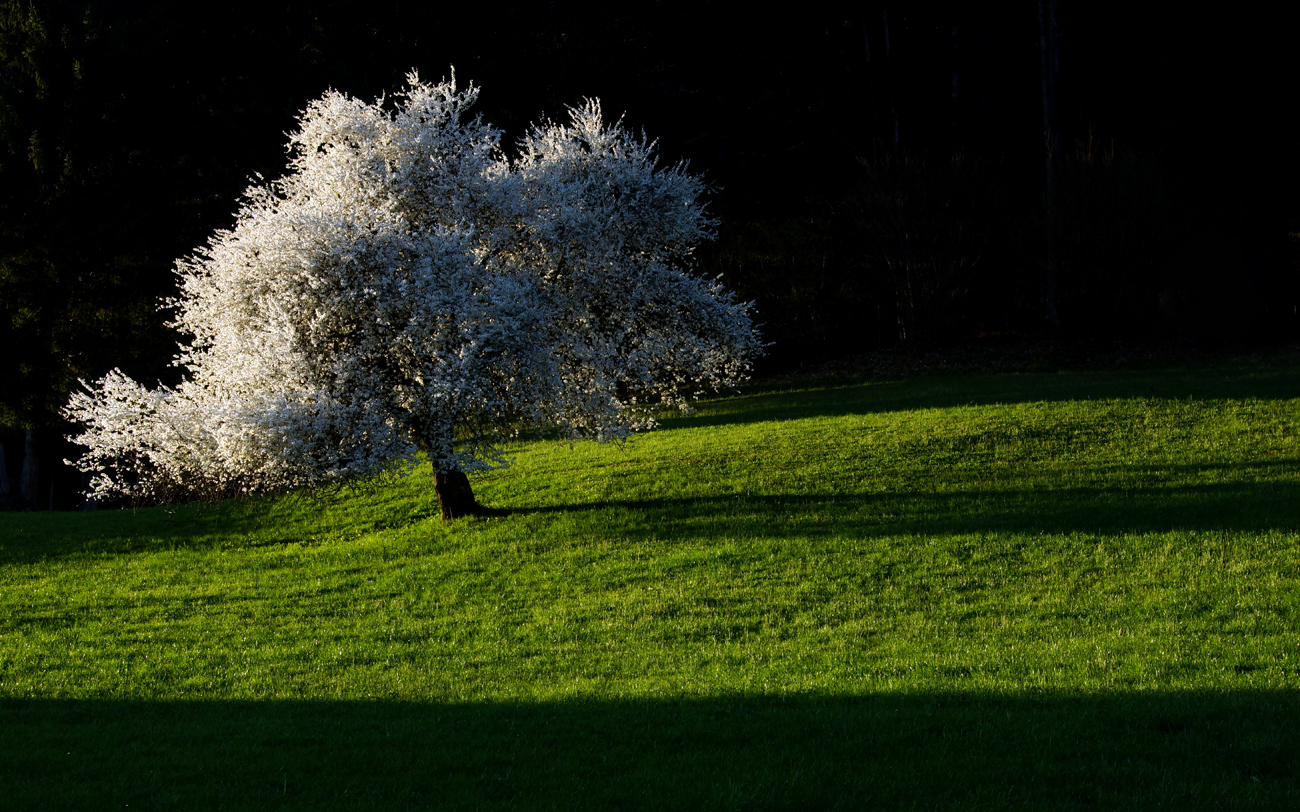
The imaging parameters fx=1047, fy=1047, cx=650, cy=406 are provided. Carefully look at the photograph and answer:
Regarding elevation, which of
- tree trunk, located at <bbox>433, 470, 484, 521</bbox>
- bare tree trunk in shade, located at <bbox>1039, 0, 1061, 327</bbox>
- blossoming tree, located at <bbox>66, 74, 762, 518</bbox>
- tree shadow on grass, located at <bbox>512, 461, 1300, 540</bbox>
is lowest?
tree shadow on grass, located at <bbox>512, 461, 1300, 540</bbox>

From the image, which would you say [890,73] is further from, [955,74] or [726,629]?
[726,629]

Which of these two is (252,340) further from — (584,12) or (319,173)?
(584,12)

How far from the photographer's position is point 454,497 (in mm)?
21141

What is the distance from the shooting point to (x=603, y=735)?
27.2ft

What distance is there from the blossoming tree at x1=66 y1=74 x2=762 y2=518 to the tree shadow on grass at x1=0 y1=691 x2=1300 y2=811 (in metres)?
7.51

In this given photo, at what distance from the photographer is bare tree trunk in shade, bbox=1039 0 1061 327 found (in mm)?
35938

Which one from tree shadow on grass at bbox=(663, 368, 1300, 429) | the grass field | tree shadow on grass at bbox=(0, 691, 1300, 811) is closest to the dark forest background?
tree shadow on grass at bbox=(663, 368, 1300, 429)

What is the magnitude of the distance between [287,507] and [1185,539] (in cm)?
1950

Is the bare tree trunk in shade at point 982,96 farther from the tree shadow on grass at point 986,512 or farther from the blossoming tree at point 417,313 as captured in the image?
the tree shadow on grass at point 986,512

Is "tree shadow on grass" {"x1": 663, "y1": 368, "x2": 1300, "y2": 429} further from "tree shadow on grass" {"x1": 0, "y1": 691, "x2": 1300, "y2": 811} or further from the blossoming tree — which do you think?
"tree shadow on grass" {"x1": 0, "y1": 691, "x2": 1300, "y2": 811}

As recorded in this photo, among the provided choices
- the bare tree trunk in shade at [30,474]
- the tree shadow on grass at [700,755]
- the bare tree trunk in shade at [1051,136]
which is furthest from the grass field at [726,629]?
the bare tree trunk in shade at [30,474]

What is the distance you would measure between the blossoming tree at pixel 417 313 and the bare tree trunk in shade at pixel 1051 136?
63.8 feet

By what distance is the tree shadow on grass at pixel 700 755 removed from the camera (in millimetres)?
6828

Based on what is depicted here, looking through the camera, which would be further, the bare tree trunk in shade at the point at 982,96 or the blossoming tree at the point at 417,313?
A: the bare tree trunk in shade at the point at 982,96
